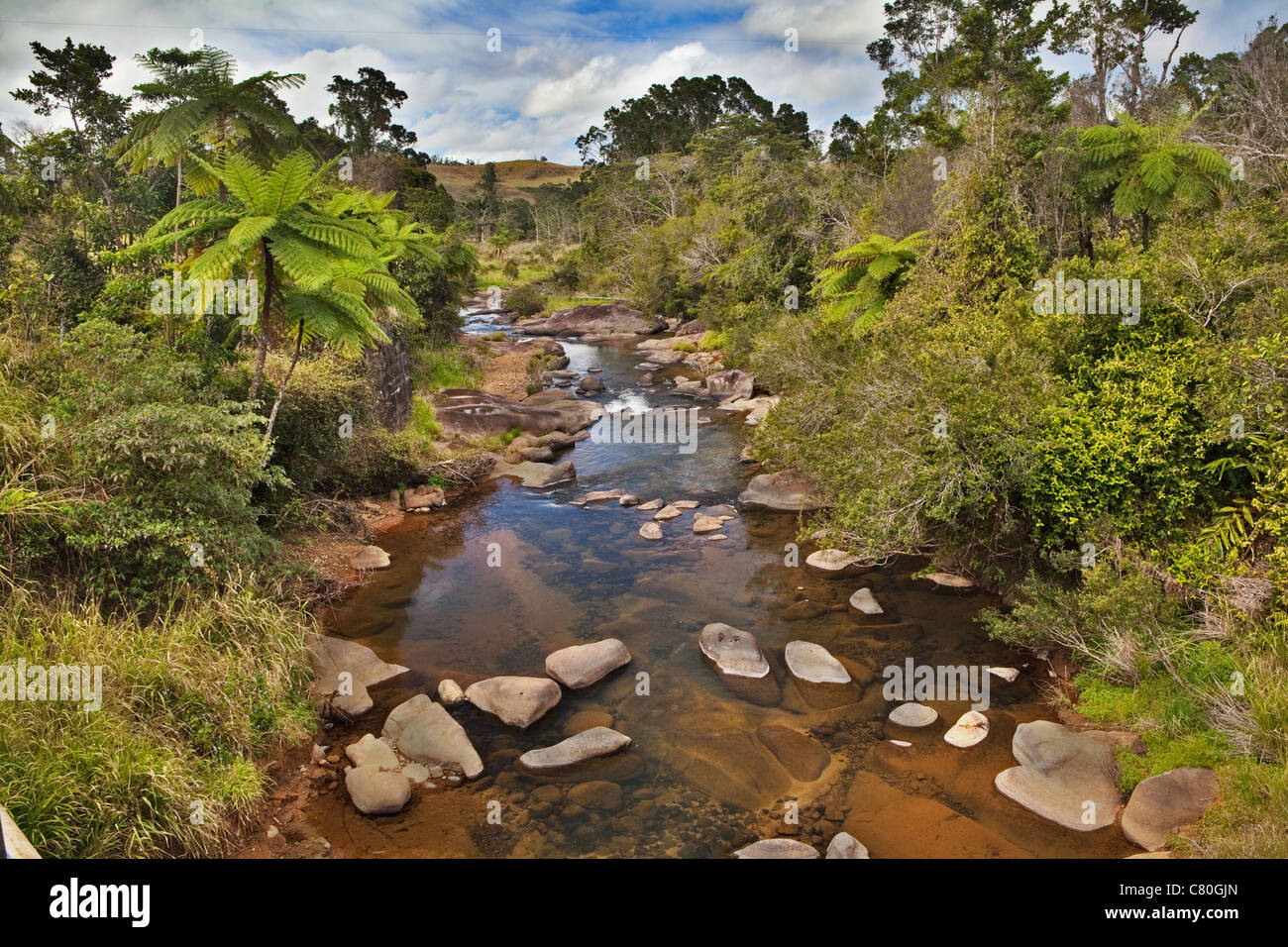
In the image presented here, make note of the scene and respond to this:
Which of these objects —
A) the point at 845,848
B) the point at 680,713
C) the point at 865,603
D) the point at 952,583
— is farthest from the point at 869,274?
the point at 845,848

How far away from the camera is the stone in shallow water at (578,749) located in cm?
802

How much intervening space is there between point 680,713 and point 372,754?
344 centimetres

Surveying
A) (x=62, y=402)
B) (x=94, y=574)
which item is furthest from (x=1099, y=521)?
(x=62, y=402)

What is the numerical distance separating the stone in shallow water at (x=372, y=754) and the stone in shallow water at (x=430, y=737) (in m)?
0.20

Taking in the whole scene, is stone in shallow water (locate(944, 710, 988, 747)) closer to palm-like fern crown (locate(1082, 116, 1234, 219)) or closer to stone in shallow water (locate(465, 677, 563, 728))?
stone in shallow water (locate(465, 677, 563, 728))

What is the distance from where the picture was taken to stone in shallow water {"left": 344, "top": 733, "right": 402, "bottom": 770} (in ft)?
25.5

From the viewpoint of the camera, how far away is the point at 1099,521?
8594mm

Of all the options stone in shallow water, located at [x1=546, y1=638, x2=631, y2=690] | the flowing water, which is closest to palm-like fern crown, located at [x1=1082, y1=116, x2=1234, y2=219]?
the flowing water

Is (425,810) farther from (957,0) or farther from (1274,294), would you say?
(957,0)

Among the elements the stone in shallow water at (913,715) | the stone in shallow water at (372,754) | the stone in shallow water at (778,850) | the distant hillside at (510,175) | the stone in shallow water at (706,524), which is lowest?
the stone in shallow water at (778,850)

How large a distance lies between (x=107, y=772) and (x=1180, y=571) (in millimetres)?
10294

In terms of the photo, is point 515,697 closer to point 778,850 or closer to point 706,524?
point 778,850

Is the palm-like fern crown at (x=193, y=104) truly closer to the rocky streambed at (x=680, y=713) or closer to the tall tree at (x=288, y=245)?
the tall tree at (x=288, y=245)

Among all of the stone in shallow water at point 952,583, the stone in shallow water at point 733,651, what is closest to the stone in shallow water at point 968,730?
the stone in shallow water at point 733,651
